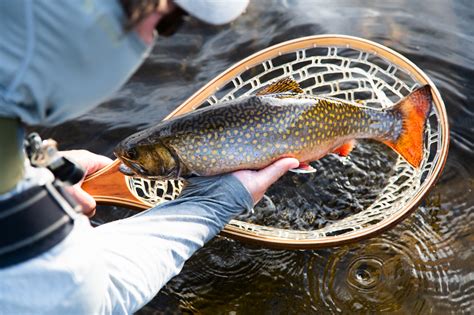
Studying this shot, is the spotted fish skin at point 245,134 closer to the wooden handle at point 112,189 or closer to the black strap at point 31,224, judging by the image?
the wooden handle at point 112,189

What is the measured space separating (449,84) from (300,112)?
2.01 metres

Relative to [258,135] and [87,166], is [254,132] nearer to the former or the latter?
[258,135]

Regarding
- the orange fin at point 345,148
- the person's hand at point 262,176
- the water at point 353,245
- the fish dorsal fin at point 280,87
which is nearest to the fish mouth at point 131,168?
the person's hand at point 262,176

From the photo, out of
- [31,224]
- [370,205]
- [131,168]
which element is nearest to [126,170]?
[131,168]

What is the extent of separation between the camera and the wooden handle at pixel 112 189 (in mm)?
3121

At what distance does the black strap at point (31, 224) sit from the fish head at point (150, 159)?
3.63 feet

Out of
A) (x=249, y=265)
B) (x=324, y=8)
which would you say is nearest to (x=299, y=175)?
(x=249, y=265)

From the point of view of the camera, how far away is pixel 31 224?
1575mm

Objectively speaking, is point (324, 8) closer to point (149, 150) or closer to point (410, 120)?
point (410, 120)

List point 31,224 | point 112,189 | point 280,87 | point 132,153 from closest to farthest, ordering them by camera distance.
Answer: point 31,224
point 132,153
point 280,87
point 112,189

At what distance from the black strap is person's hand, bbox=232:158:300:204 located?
120cm

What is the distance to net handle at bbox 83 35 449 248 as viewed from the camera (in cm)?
286

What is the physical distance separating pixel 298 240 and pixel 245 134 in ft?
1.95

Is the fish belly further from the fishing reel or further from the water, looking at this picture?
the fishing reel
